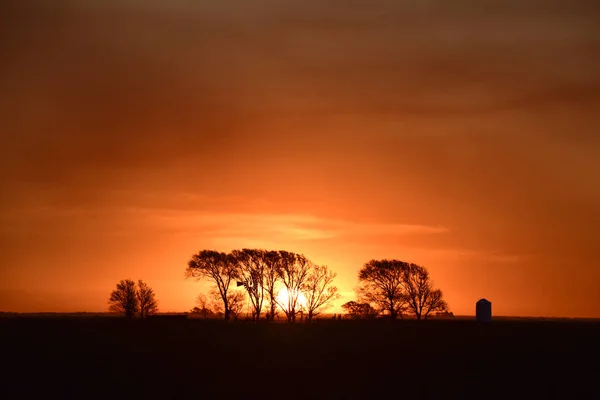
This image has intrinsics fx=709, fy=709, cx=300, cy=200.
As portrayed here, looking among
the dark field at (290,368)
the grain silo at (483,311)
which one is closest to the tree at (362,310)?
the grain silo at (483,311)

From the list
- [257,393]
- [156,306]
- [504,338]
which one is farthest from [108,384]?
[156,306]

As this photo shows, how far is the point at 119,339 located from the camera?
223 ft

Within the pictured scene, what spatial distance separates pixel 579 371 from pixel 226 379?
2256 centimetres

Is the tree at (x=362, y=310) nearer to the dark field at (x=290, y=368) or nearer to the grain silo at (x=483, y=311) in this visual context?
the grain silo at (x=483, y=311)

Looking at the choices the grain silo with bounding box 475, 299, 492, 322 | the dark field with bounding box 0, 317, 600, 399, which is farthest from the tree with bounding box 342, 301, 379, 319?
the dark field with bounding box 0, 317, 600, 399

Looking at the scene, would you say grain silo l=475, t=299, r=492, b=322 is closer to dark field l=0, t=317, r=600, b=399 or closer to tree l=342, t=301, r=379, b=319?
tree l=342, t=301, r=379, b=319

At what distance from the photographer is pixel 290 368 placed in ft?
150

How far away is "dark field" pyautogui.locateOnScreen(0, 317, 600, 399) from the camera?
3731 centimetres

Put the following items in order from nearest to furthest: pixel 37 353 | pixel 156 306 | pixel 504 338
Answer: pixel 37 353 < pixel 504 338 < pixel 156 306

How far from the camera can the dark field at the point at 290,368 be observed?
122 feet

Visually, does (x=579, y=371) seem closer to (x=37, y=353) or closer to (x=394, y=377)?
(x=394, y=377)

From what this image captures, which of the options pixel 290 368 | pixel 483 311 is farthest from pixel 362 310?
pixel 290 368

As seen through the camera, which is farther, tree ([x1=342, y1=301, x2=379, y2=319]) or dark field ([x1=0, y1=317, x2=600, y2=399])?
tree ([x1=342, y1=301, x2=379, y2=319])

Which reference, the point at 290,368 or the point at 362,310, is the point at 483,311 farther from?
the point at 290,368
